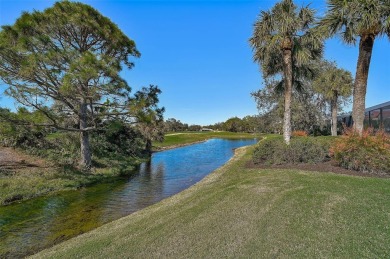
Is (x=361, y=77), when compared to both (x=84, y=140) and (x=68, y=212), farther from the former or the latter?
(x=84, y=140)

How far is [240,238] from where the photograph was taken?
4.75 m

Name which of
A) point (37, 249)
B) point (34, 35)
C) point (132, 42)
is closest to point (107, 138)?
point (132, 42)

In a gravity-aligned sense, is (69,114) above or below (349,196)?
above

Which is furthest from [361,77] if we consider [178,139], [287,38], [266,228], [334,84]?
[178,139]

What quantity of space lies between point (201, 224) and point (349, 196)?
11.7 ft

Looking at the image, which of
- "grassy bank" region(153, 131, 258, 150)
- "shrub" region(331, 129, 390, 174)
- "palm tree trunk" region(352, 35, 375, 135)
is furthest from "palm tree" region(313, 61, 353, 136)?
"grassy bank" region(153, 131, 258, 150)

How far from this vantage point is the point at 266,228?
4.99 m

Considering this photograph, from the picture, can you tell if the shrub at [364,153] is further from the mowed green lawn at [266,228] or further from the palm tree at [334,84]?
the palm tree at [334,84]

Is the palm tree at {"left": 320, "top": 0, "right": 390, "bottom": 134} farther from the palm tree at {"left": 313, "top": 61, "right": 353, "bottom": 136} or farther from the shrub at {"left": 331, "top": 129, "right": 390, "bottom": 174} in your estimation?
the palm tree at {"left": 313, "top": 61, "right": 353, "bottom": 136}

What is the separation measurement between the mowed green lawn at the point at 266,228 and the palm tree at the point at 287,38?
25.3 ft

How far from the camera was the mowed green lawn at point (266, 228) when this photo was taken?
425 centimetres

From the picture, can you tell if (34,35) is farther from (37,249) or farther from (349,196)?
(349,196)

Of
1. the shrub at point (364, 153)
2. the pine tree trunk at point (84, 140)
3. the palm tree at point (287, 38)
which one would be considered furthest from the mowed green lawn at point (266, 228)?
the pine tree trunk at point (84, 140)

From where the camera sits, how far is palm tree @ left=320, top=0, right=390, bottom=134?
11.0 metres
